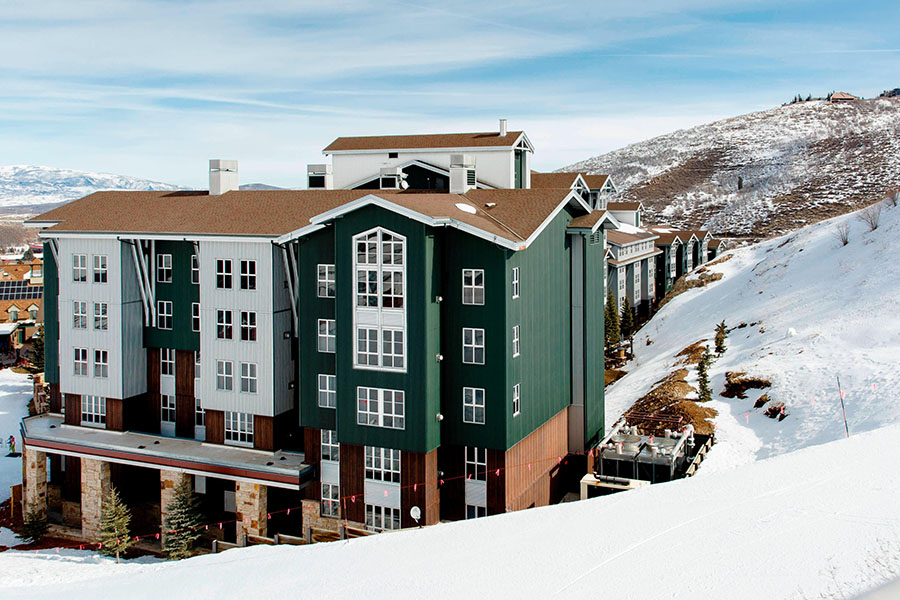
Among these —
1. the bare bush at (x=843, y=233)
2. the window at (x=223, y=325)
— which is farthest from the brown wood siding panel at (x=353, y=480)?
the bare bush at (x=843, y=233)

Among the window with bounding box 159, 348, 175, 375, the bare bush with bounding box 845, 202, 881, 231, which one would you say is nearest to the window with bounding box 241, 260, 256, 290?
the window with bounding box 159, 348, 175, 375

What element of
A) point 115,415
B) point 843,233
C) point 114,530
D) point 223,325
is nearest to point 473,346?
point 223,325

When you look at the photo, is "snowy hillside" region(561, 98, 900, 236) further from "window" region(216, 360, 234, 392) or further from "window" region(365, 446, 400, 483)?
"window" region(365, 446, 400, 483)

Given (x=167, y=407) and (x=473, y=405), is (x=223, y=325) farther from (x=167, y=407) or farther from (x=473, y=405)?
(x=473, y=405)

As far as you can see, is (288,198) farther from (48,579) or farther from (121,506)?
(48,579)

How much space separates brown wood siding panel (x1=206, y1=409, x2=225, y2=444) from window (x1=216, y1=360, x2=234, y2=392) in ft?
3.98

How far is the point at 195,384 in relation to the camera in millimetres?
32969

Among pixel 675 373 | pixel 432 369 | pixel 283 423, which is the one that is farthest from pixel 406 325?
pixel 675 373

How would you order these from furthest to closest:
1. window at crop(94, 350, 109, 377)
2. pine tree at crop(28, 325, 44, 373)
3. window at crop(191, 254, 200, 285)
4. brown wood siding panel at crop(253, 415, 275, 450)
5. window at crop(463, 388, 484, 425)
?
pine tree at crop(28, 325, 44, 373), window at crop(94, 350, 109, 377), window at crop(191, 254, 200, 285), brown wood siding panel at crop(253, 415, 275, 450), window at crop(463, 388, 484, 425)

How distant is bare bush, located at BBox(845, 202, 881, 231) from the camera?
51938 millimetres

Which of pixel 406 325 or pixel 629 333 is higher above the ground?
pixel 406 325

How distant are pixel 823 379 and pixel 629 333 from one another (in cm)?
2576

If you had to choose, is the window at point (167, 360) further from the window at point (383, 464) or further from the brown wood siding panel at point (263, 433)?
the window at point (383, 464)

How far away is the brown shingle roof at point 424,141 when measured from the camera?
38.1m
